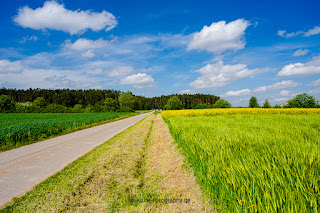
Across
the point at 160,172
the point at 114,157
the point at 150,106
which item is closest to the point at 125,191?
the point at 160,172

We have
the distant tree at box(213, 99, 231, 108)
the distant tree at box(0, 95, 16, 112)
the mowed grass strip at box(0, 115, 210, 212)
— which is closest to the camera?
the mowed grass strip at box(0, 115, 210, 212)

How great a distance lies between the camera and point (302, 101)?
54.8m

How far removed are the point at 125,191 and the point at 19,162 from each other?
5267 millimetres

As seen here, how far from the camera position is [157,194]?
11.4 feet

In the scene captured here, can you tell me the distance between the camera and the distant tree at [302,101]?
172 feet

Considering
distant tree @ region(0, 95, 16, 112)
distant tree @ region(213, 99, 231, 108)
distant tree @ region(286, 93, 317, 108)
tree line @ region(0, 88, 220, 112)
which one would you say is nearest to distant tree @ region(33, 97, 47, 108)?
tree line @ region(0, 88, 220, 112)

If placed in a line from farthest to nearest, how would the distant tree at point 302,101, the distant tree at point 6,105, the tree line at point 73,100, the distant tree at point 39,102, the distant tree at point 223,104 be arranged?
the distant tree at point 223,104 → the distant tree at point 39,102 → the tree line at point 73,100 → the distant tree at point 6,105 → the distant tree at point 302,101

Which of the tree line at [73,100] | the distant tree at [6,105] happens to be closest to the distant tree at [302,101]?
the tree line at [73,100]

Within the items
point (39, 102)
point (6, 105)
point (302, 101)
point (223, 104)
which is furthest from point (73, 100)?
point (302, 101)

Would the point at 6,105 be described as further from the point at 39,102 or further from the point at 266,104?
the point at 266,104

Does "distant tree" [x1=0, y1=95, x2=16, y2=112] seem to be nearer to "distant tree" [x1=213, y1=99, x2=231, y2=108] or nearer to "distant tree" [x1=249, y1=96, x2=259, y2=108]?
"distant tree" [x1=213, y1=99, x2=231, y2=108]

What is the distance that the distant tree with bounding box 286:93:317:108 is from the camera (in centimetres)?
5247

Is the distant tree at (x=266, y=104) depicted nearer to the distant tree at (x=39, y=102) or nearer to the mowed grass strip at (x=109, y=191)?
the mowed grass strip at (x=109, y=191)

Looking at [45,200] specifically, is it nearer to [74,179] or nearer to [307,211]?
[74,179]
